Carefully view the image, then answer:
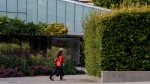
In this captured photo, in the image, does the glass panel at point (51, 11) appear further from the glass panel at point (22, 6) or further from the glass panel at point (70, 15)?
the glass panel at point (22, 6)

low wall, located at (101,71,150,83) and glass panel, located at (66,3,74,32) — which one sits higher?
glass panel, located at (66,3,74,32)

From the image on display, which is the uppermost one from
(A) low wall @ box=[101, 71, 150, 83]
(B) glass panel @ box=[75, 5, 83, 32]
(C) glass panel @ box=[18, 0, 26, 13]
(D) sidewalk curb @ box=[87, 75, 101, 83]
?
(C) glass panel @ box=[18, 0, 26, 13]

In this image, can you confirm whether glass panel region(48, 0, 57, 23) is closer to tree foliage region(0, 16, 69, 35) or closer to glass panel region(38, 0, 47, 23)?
glass panel region(38, 0, 47, 23)

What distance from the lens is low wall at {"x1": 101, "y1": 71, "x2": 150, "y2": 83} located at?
2073 cm

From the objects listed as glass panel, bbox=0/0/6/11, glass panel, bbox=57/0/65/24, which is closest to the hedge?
glass panel, bbox=0/0/6/11

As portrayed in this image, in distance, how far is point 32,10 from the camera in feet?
142

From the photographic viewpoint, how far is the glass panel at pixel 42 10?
143 ft

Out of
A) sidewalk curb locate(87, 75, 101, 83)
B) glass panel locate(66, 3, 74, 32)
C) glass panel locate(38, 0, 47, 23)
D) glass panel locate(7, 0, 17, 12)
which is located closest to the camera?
sidewalk curb locate(87, 75, 101, 83)

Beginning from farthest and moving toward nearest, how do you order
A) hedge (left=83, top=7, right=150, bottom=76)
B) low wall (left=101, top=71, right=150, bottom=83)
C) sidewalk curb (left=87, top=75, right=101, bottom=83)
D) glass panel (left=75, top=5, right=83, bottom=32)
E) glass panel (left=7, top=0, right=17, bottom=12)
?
glass panel (left=75, top=5, right=83, bottom=32) < glass panel (left=7, top=0, right=17, bottom=12) < sidewalk curb (left=87, top=75, right=101, bottom=83) < hedge (left=83, top=7, right=150, bottom=76) < low wall (left=101, top=71, right=150, bottom=83)

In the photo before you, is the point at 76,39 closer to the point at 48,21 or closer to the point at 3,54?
the point at 48,21

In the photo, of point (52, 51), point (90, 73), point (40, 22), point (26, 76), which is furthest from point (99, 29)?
point (40, 22)

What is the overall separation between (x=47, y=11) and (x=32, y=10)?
1.62 metres

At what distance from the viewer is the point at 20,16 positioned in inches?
1686

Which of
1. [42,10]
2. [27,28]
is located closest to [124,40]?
[27,28]
